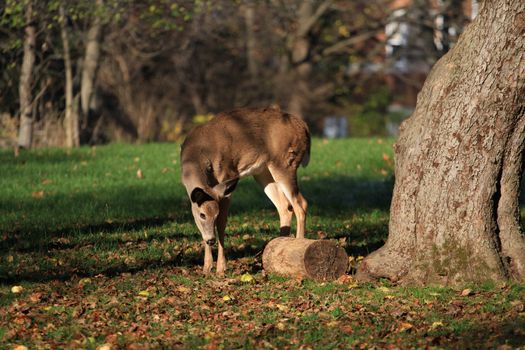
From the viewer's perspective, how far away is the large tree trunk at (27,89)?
19377 millimetres

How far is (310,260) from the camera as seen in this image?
29.0ft

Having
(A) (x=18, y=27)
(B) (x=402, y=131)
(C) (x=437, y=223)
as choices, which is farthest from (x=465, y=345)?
(A) (x=18, y=27)

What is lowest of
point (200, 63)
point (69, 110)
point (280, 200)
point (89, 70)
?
point (280, 200)

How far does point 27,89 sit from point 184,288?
1166cm

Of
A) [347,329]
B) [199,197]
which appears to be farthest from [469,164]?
[199,197]

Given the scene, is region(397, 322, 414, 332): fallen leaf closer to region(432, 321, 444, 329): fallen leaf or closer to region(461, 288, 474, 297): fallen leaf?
region(432, 321, 444, 329): fallen leaf

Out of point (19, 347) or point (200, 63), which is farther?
point (200, 63)

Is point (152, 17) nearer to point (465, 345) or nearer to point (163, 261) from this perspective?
point (163, 261)

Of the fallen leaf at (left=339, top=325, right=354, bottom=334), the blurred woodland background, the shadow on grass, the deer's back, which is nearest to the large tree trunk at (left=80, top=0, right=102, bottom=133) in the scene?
the blurred woodland background

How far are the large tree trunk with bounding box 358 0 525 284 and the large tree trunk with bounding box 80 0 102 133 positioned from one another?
13.6 metres

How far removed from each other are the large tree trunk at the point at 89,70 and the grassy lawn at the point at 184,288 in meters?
6.48

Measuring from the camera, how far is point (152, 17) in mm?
21203

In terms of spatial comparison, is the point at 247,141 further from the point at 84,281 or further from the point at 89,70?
the point at 89,70

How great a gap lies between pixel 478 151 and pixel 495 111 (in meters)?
0.36
